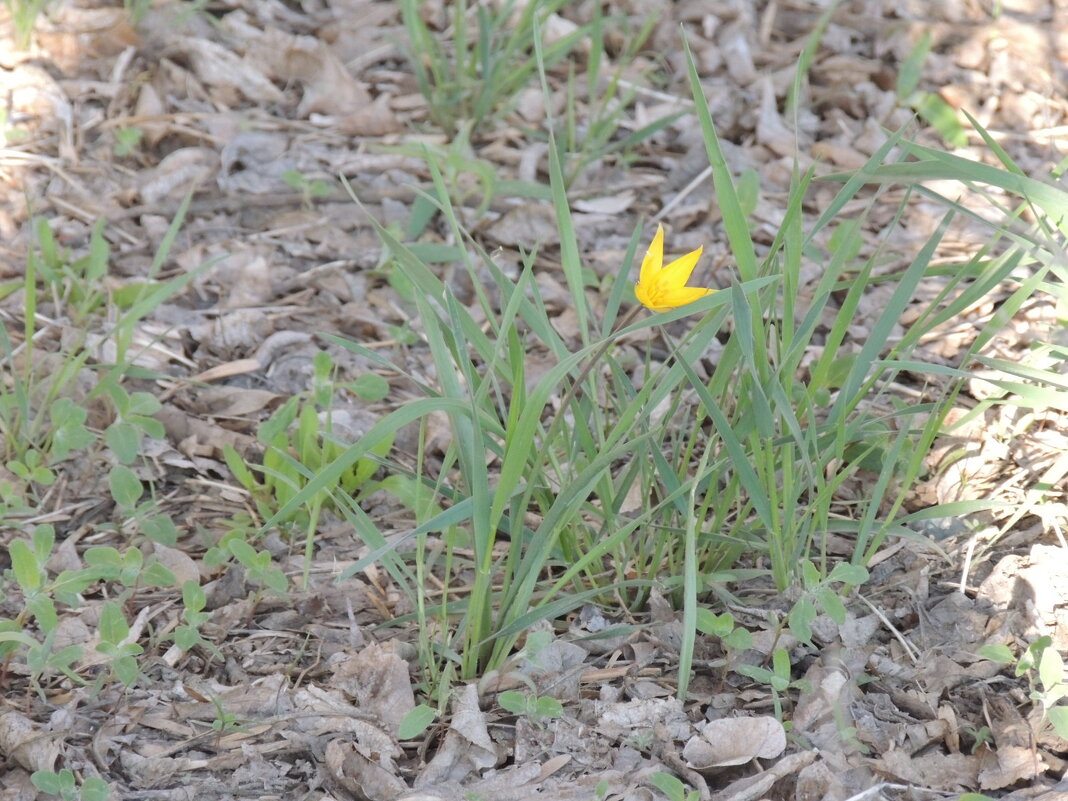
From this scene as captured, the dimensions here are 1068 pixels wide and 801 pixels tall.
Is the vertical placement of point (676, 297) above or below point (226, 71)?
above

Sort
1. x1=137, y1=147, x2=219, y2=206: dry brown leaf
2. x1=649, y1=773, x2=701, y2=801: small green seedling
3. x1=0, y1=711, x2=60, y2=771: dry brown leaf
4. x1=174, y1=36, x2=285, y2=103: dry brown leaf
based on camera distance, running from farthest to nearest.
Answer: x1=174, y1=36, x2=285, y2=103: dry brown leaf → x1=137, y1=147, x2=219, y2=206: dry brown leaf → x1=0, y1=711, x2=60, y2=771: dry brown leaf → x1=649, y1=773, x2=701, y2=801: small green seedling

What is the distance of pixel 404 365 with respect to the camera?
2.11m

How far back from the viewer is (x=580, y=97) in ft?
9.47

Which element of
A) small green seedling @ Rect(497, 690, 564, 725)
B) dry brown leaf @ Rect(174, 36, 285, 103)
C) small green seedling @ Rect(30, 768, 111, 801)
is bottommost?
small green seedling @ Rect(30, 768, 111, 801)

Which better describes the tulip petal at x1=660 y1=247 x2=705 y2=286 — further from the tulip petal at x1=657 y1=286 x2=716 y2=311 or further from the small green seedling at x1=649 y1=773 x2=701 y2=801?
the small green seedling at x1=649 y1=773 x2=701 y2=801

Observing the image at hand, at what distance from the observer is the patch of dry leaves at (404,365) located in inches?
53.2

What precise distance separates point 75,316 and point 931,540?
1.64 m

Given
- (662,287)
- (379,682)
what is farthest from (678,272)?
(379,682)

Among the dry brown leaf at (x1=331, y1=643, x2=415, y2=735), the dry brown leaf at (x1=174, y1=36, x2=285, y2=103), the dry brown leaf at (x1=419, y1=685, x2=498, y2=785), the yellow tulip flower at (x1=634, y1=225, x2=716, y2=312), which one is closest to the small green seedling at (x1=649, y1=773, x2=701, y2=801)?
the dry brown leaf at (x1=419, y1=685, x2=498, y2=785)

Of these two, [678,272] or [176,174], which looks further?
[176,174]

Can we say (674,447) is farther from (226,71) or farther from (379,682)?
(226,71)

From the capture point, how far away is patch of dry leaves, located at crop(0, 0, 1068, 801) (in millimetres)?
1352

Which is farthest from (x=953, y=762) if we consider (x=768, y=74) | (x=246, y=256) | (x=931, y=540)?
(x=768, y=74)

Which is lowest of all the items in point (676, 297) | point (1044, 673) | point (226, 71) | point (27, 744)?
point (27, 744)
